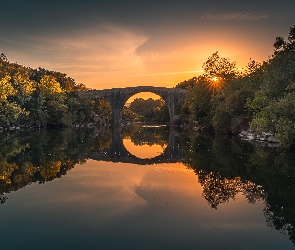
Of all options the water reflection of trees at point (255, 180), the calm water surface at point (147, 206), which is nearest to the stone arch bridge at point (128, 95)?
the water reflection of trees at point (255, 180)

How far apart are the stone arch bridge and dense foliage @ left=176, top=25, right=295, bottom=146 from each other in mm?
16367

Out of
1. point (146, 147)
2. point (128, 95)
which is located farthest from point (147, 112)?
point (146, 147)

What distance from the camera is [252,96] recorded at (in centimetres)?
3325

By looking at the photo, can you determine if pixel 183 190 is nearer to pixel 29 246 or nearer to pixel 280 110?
pixel 29 246

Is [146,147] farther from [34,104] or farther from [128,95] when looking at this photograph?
[128,95]

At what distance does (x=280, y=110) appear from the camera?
20.5 m

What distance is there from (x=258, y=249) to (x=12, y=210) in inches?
233

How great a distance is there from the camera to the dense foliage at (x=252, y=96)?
69.0 ft

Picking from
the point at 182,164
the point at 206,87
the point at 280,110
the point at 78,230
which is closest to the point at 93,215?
the point at 78,230

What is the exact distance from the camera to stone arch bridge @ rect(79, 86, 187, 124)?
81.2m

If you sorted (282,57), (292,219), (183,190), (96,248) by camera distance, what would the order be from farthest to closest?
(282,57) < (183,190) < (292,219) < (96,248)

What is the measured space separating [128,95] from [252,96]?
5339cm

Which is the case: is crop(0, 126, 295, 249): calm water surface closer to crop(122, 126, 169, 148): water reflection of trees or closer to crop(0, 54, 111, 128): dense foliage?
crop(122, 126, 169, 148): water reflection of trees

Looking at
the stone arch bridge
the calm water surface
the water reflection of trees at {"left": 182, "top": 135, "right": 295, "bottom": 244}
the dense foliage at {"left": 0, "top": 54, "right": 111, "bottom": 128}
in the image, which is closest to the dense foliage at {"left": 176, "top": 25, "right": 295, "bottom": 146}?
the water reflection of trees at {"left": 182, "top": 135, "right": 295, "bottom": 244}
